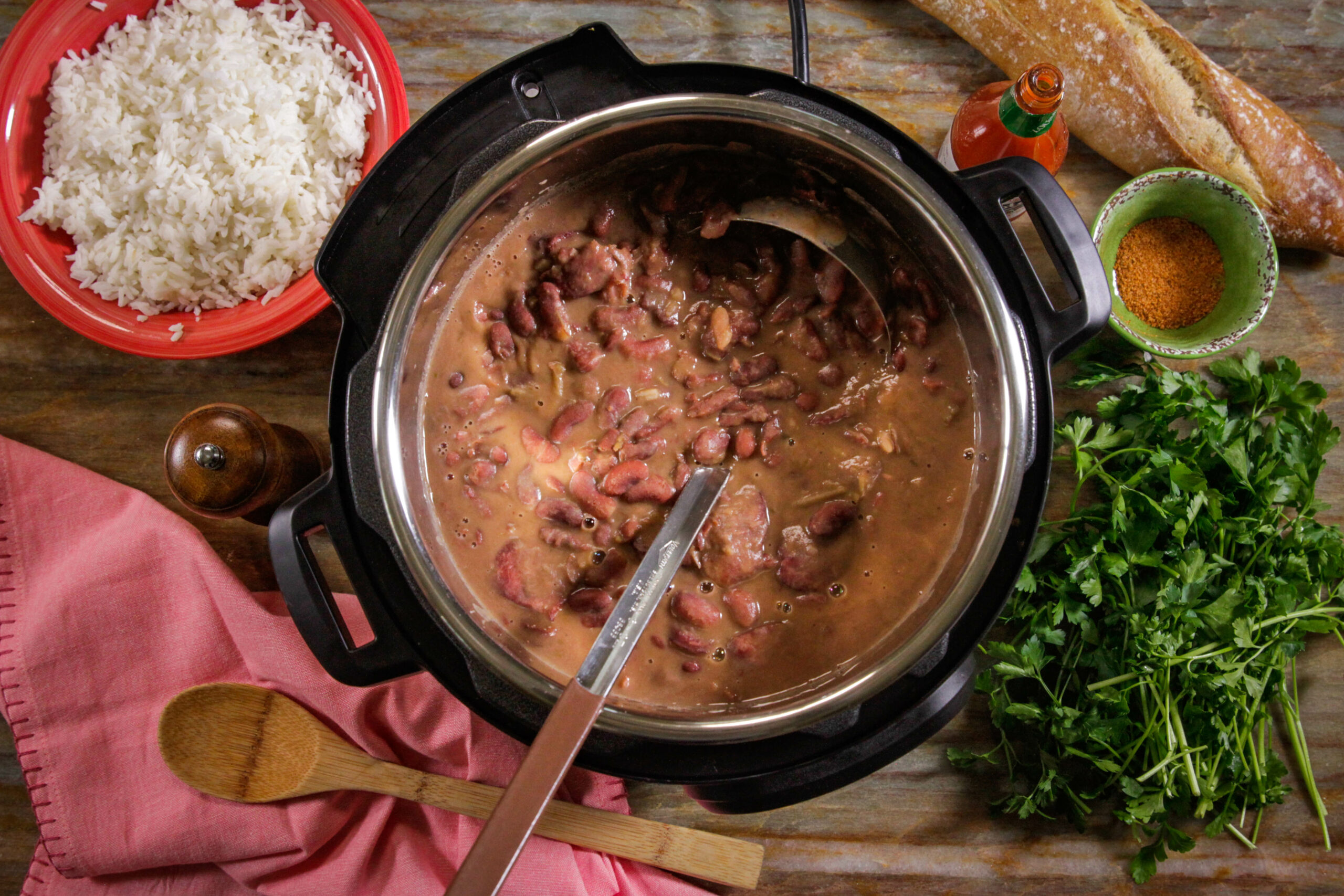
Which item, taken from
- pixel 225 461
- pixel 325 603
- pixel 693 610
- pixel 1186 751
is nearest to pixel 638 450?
pixel 693 610

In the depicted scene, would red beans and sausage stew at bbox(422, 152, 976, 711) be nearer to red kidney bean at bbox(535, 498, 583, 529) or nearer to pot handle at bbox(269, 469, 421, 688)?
red kidney bean at bbox(535, 498, 583, 529)

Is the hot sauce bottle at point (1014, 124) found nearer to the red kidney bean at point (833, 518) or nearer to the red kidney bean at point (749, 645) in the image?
the red kidney bean at point (833, 518)

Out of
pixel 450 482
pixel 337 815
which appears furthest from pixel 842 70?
pixel 337 815

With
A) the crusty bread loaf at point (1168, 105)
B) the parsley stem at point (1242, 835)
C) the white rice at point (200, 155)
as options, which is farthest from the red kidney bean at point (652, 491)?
the parsley stem at point (1242, 835)

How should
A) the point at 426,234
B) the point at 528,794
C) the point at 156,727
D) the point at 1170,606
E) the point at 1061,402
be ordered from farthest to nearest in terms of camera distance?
the point at 1061,402, the point at 156,727, the point at 1170,606, the point at 426,234, the point at 528,794

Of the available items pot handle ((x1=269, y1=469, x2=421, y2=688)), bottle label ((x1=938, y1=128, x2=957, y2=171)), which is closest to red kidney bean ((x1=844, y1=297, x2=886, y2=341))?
bottle label ((x1=938, y1=128, x2=957, y2=171))

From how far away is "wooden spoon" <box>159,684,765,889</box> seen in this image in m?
1.54

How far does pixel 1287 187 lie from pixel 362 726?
204 cm

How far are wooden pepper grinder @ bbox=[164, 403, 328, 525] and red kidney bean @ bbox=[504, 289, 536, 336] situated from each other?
506 millimetres

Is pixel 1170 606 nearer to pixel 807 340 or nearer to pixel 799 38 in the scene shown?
pixel 807 340

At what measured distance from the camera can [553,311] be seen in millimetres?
1382

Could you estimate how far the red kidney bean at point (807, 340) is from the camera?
1426mm

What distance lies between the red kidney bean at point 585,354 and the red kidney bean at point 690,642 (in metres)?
0.44

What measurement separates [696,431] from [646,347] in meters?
0.16
